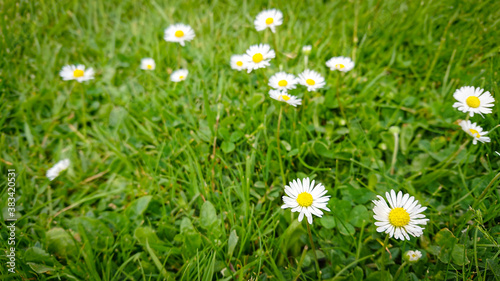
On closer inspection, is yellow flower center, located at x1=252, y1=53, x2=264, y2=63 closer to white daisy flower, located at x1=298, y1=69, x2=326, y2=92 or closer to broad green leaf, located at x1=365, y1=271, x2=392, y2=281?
white daisy flower, located at x1=298, y1=69, x2=326, y2=92

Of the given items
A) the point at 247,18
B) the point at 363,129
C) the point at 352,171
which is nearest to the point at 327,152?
the point at 352,171

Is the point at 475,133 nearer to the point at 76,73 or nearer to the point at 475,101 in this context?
the point at 475,101

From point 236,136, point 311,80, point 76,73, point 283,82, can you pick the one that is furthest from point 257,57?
point 76,73

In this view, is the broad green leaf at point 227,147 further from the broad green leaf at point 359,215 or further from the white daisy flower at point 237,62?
the broad green leaf at point 359,215

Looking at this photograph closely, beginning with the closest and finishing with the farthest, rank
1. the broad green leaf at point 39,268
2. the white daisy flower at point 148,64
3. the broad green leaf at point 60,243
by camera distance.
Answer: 1. the broad green leaf at point 39,268
2. the broad green leaf at point 60,243
3. the white daisy flower at point 148,64

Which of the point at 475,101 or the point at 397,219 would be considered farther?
the point at 475,101

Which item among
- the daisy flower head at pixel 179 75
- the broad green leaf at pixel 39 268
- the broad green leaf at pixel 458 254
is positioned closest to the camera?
the broad green leaf at pixel 458 254

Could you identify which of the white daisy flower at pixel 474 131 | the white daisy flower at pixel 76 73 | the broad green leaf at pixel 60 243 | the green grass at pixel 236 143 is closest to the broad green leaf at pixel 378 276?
the green grass at pixel 236 143

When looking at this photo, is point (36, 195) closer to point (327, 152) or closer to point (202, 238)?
point (202, 238)
